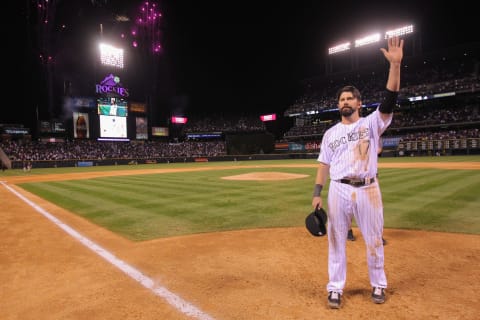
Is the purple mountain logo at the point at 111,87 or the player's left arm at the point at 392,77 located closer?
the player's left arm at the point at 392,77

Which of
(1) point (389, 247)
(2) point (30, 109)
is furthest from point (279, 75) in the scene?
(1) point (389, 247)

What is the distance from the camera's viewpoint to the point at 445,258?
435cm

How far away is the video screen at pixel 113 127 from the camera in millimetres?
51562

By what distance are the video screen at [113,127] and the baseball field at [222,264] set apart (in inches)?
1846

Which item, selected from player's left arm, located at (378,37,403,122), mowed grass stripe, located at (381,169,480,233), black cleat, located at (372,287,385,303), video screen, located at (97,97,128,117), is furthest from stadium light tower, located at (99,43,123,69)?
black cleat, located at (372,287,385,303)

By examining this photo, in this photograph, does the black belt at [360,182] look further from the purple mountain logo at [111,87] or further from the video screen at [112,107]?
the purple mountain logo at [111,87]

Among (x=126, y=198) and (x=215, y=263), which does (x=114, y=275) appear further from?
(x=126, y=198)

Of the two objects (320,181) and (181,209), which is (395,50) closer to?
(320,181)

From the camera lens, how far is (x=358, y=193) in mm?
2982

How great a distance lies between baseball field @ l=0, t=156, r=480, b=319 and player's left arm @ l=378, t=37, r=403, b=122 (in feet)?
6.35

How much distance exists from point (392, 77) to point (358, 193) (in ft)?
3.79

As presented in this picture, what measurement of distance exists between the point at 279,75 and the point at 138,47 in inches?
1190

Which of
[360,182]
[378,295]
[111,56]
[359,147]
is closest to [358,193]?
[360,182]

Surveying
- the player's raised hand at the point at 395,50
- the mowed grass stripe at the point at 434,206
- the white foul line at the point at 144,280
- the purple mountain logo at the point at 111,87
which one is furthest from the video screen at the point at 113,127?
the player's raised hand at the point at 395,50
